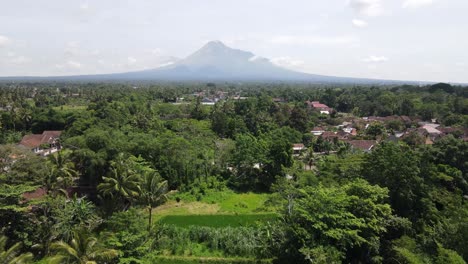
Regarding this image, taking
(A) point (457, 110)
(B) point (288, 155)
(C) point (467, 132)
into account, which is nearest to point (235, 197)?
(B) point (288, 155)

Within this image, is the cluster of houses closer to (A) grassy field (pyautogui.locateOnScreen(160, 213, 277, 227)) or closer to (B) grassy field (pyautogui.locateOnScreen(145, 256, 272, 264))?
(A) grassy field (pyautogui.locateOnScreen(160, 213, 277, 227))

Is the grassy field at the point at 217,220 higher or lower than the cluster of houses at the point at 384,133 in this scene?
lower

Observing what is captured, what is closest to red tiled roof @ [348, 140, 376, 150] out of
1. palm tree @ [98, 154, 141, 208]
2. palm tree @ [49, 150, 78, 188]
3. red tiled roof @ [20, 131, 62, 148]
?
palm tree @ [98, 154, 141, 208]

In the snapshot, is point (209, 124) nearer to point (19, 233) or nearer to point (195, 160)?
point (195, 160)

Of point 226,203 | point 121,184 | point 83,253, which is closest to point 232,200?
point 226,203

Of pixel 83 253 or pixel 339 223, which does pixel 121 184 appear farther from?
pixel 339 223

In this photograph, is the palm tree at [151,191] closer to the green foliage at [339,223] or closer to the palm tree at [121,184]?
the palm tree at [121,184]

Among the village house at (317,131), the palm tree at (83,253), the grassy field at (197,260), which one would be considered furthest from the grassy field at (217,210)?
the village house at (317,131)
